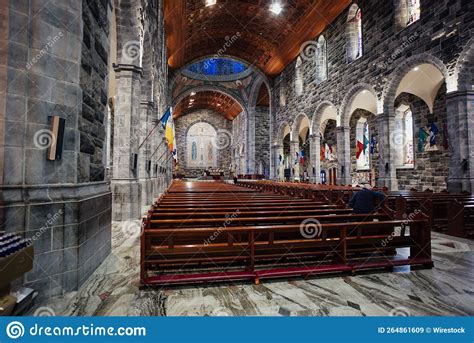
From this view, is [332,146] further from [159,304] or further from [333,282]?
[159,304]

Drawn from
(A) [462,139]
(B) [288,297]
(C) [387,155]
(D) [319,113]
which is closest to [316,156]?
(D) [319,113]

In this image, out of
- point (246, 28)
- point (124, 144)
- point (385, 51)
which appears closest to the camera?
point (124, 144)

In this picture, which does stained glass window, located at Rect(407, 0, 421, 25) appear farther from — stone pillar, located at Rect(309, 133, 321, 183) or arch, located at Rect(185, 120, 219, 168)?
arch, located at Rect(185, 120, 219, 168)

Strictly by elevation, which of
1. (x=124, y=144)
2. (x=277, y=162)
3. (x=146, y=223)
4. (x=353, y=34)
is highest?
(x=353, y=34)

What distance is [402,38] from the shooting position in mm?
9727

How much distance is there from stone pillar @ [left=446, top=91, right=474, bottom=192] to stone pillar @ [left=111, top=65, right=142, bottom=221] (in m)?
9.15

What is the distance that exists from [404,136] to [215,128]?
80.7ft

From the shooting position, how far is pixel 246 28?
1714 cm

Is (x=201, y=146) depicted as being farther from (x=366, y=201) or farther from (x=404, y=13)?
(x=366, y=201)

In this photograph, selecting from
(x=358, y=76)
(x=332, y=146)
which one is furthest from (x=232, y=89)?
(x=358, y=76)

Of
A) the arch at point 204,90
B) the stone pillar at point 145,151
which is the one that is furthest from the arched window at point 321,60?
the stone pillar at point 145,151

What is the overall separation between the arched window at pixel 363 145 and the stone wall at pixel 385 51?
8.56 feet

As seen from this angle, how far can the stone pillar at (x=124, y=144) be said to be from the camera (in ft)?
20.2

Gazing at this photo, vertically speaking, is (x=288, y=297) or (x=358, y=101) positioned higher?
(x=358, y=101)
